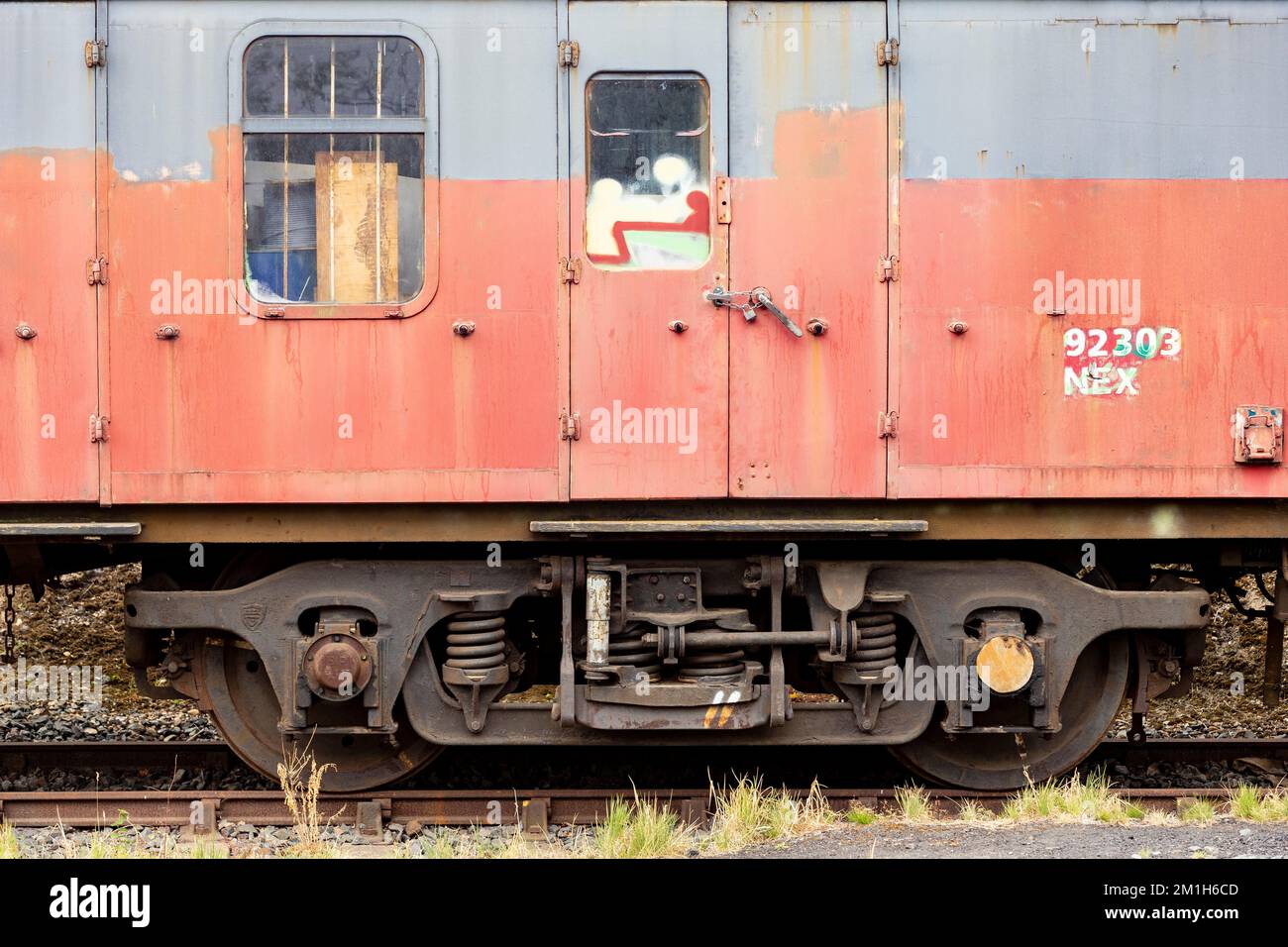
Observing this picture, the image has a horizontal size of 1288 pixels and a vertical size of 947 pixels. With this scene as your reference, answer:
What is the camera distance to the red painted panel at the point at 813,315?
18.9 feet

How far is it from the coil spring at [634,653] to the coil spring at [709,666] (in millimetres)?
136

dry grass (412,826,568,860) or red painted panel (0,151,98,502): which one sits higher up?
red painted panel (0,151,98,502)

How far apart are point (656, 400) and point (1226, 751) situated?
404 centimetres

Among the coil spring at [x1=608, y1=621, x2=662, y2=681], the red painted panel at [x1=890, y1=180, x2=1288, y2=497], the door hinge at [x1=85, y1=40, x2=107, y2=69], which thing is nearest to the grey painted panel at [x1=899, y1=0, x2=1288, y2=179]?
the red painted panel at [x1=890, y1=180, x2=1288, y2=497]

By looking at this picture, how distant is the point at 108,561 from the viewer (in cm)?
670

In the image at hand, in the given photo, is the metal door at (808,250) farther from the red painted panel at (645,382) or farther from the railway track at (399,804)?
the railway track at (399,804)

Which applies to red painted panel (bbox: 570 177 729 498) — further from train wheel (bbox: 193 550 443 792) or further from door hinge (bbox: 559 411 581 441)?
train wheel (bbox: 193 550 443 792)

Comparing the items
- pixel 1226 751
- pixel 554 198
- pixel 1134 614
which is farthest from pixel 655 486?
pixel 1226 751

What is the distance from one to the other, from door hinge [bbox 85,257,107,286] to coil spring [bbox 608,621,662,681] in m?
2.93

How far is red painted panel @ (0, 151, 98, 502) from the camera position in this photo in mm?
5695

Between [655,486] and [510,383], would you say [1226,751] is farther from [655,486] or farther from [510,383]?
[510,383]

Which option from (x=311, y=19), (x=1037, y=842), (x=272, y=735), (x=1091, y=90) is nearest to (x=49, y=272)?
(x=311, y=19)

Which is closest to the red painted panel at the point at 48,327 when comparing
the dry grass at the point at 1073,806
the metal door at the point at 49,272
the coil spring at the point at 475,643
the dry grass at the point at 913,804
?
the metal door at the point at 49,272

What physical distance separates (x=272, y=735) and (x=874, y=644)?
10.2 feet
